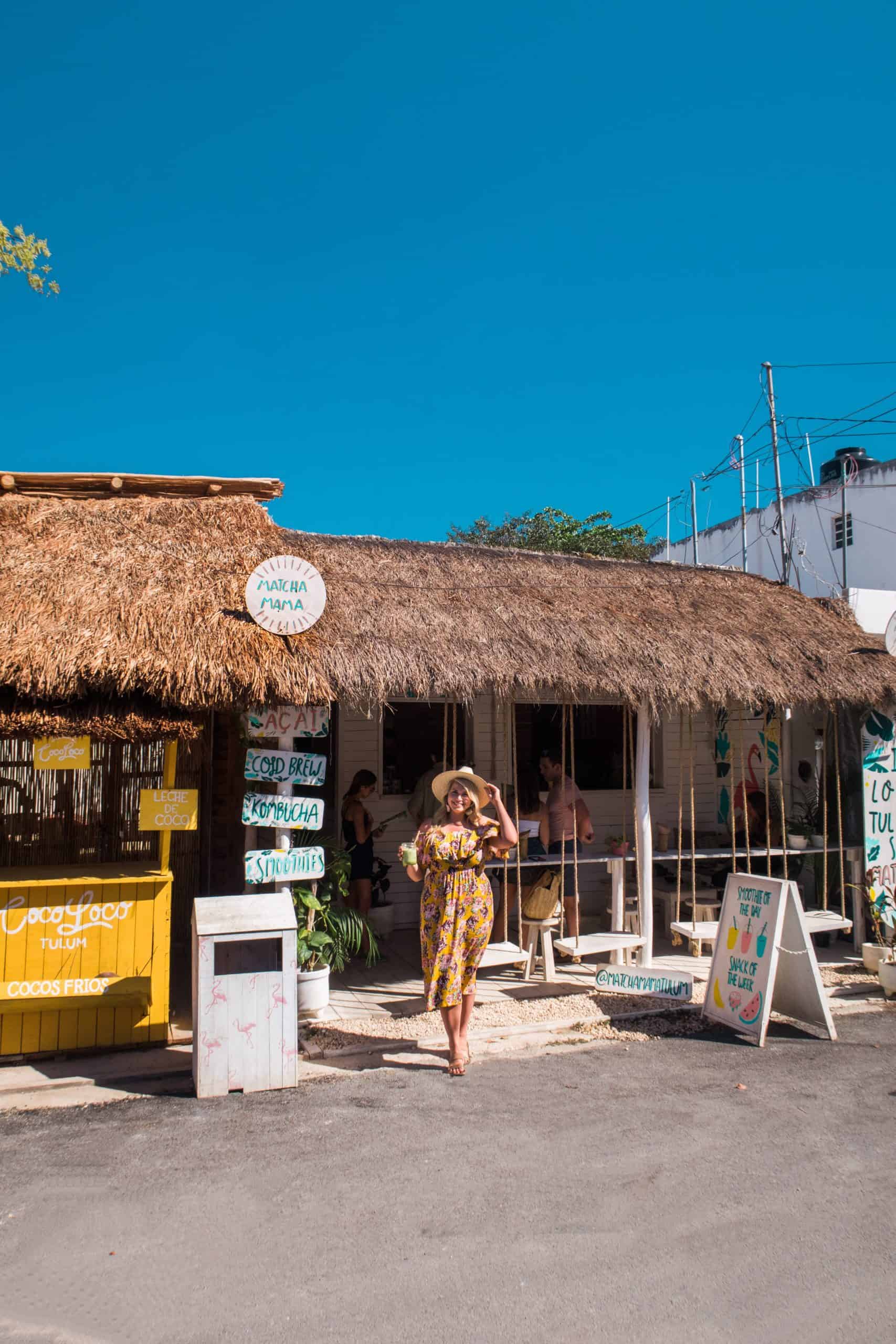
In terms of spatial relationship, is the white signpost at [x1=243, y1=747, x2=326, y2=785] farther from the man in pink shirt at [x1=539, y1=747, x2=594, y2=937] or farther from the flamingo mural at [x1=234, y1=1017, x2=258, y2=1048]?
the man in pink shirt at [x1=539, y1=747, x2=594, y2=937]

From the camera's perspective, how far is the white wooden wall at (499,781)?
972 cm

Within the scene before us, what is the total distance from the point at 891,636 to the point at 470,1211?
6257 millimetres

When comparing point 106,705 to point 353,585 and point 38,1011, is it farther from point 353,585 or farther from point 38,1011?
point 353,585

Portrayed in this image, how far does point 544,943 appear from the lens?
298 inches

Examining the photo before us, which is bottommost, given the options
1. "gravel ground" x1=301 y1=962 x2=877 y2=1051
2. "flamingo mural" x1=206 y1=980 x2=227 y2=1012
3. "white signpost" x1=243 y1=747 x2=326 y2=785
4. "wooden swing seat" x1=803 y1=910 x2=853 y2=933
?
"gravel ground" x1=301 y1=962 x2=877 y2=1051

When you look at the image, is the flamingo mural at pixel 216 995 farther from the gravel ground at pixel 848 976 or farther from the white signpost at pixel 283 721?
the gravel ground at pixel 848 976

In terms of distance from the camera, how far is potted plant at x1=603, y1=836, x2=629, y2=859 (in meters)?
8.18

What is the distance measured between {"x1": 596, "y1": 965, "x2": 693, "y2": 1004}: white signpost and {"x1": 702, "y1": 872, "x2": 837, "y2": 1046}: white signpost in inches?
6.7

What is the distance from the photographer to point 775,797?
1091 cm

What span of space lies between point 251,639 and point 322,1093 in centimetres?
285

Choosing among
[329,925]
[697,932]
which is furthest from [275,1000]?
[697,932]

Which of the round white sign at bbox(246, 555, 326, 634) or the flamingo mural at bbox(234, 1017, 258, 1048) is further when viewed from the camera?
the round white sign at bbox(246, 555, 326, 634)

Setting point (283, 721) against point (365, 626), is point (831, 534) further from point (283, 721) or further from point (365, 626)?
point (283, 721)

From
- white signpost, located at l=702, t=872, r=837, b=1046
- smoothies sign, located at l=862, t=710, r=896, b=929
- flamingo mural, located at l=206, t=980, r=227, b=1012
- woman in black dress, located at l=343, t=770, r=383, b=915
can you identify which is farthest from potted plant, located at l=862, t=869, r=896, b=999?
flamingo mural, located at l=206, t=980, r=227, b=1012
